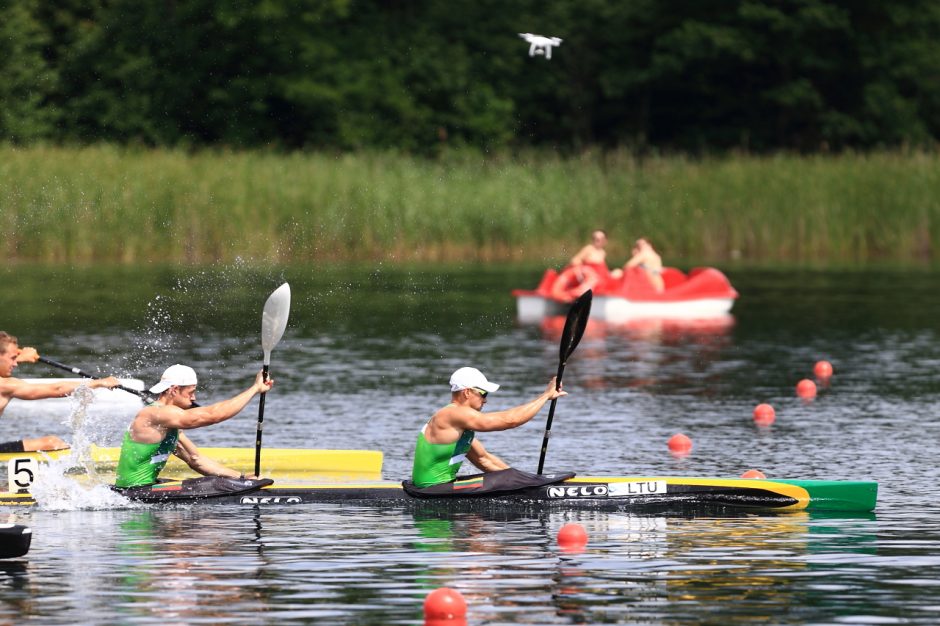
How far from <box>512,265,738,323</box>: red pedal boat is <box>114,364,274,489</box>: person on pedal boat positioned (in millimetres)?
18900

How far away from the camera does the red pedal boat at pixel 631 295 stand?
34.7 metres

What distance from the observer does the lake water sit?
40.5ft

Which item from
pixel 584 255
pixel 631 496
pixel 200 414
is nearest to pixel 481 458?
pixel 631 496

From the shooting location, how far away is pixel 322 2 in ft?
192

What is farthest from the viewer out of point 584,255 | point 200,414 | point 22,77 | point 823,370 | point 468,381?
point 22,77

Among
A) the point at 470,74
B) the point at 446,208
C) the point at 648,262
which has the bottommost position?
the point at 648,262

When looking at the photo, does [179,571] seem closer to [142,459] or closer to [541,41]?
[142,459]

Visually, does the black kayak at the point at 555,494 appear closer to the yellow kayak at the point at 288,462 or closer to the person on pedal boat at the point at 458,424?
the person on pedal boat at the point at 458,424

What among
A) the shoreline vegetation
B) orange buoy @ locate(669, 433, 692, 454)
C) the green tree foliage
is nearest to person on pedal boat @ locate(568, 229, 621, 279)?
the shoreline vegetation

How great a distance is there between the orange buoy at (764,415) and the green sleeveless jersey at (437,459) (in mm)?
6825

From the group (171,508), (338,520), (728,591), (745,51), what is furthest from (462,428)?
(745,51)

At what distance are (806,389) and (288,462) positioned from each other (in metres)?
8.69

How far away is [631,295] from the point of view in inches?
1393

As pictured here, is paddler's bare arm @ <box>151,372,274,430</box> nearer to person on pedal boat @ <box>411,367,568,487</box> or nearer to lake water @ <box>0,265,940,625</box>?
lake water @ <box>0,265,940,625</box>
